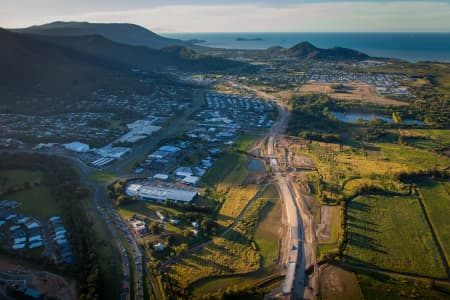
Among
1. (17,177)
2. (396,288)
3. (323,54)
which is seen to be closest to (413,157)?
(396,288)

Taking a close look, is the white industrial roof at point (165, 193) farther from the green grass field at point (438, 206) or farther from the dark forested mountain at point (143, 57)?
the dark forested mountain at point (143, 57)

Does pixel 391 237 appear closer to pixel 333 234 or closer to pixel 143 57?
pixel 333 234

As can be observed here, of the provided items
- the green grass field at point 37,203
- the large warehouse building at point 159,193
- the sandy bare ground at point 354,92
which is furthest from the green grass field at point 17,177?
the sandy bare ground at point 354,92

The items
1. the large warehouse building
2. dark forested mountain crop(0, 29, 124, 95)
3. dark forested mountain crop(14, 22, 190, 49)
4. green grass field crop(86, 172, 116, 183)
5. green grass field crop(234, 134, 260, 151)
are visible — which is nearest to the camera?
the large warehouse building

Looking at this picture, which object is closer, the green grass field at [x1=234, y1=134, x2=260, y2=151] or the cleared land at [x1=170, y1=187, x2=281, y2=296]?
the cleared land at [x1=170, y1=187, x2=281, y2=296]

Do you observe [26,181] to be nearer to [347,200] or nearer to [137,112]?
[137,112]

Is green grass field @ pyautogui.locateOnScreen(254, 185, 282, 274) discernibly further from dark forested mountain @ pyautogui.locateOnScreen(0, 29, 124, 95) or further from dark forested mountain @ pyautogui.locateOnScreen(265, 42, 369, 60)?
dark forested mountain @ pyautogui.locateOnScreen(265, 42, 369, 60)

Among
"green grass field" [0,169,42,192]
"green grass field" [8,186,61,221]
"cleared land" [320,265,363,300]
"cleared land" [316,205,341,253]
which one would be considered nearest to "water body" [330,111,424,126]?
"cleared land" [316,205,341,253]
